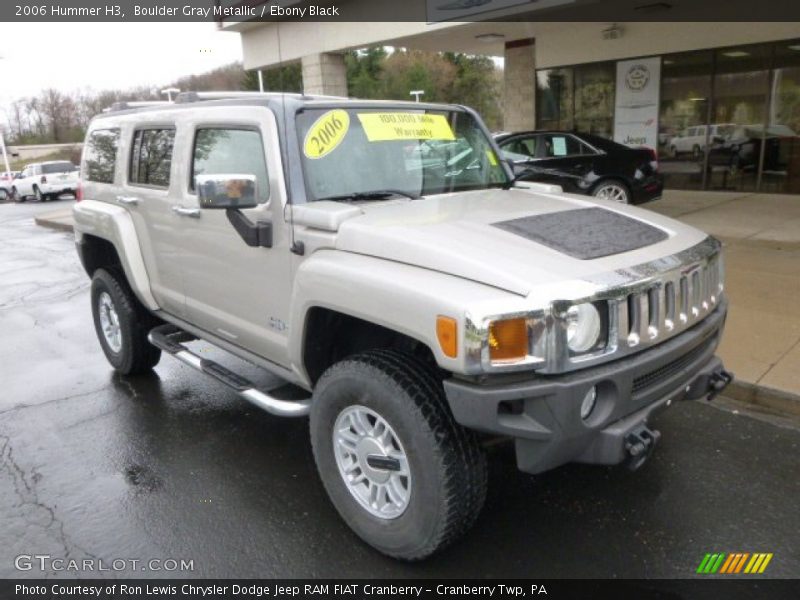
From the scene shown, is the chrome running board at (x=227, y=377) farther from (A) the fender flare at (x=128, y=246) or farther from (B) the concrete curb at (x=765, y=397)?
(B) the concrete curb at (x=765, y=397)

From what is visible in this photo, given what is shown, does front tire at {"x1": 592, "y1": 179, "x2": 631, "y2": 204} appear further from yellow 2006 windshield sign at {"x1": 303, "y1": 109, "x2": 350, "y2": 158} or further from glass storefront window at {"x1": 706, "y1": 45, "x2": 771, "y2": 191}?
yellow 2006 windshield sign at {"x1": 303, "y1": 109, "x2": 350, "y2": 158}

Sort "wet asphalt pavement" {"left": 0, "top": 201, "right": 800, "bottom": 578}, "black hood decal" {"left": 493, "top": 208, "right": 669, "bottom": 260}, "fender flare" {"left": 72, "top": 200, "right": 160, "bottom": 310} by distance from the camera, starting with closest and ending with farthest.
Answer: "black hood decal" {"left": 493, "top": 208, "right": 669, "bottom": 260} → "wet asphalt pavement" {"left": 0, "top": 201, "right": 800, "bottom": 578} → "fender flare" {"left": 72, "top": 200, "right": 160, "bottom": 310}

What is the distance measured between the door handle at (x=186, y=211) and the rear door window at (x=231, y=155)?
13 cm

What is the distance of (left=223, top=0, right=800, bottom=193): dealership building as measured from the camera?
12359mm

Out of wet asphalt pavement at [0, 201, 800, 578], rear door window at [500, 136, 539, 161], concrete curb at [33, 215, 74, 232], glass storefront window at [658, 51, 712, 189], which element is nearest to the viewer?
wet asphalt pavement at [0, 201, 800, 578]

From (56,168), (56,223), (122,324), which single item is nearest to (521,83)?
(56,223)

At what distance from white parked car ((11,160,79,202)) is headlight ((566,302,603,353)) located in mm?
29482

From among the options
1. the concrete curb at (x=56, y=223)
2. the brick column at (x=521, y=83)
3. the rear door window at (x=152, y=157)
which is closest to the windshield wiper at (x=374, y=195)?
the rear door window at (x=152, y=157)

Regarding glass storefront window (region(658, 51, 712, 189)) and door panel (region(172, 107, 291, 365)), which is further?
glass storefront window (region(658, 51, 712, 189))

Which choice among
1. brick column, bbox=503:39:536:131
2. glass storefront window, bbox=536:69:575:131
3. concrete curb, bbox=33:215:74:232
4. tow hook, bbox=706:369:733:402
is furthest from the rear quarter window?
glass storefront window, bbox=536:69:575:131

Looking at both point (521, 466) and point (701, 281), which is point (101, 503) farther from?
point (701, 281)

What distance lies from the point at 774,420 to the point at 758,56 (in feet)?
36.8

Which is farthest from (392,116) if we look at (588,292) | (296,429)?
(296,429)

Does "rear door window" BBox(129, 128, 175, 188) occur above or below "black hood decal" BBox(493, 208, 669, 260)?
above
